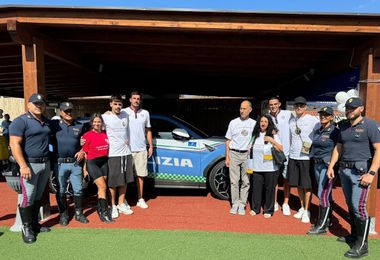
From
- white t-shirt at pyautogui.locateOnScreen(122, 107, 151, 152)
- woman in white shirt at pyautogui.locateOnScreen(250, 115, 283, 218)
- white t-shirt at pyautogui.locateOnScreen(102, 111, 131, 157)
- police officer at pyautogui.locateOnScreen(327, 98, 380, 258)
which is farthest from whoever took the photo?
white t-shirt at pyautogui.locateOnScreen(122, 107, 151, 152)

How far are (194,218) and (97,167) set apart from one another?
1.58 meters

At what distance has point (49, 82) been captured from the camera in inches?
392

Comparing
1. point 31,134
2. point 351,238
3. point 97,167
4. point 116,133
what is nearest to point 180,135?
point 116,133

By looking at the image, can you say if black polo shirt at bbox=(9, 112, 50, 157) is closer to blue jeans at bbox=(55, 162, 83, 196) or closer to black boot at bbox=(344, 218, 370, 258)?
blue jeans at bbox=(55, 162, 83, 196)

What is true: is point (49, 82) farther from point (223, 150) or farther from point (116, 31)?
point (223, 150)

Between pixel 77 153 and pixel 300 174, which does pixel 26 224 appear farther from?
pixel 300 174

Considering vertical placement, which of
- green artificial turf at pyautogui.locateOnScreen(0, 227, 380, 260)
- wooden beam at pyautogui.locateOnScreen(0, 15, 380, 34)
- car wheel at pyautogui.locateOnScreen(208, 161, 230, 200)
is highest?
wooden beam at pyautogui.locateOnScreen(0, 15, 380, 34)

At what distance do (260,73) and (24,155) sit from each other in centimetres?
673

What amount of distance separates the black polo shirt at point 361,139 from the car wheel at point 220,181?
223 centimetres

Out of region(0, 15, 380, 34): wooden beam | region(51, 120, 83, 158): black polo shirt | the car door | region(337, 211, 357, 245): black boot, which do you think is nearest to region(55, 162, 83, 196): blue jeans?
region(51, 120, 83, 158): black polo shirt

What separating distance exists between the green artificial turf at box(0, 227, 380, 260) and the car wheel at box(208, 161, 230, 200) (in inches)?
57.3

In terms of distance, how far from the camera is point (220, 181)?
5.20m

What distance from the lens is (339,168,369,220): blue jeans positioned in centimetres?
320

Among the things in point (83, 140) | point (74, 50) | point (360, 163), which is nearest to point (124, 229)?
point (83, 140)
